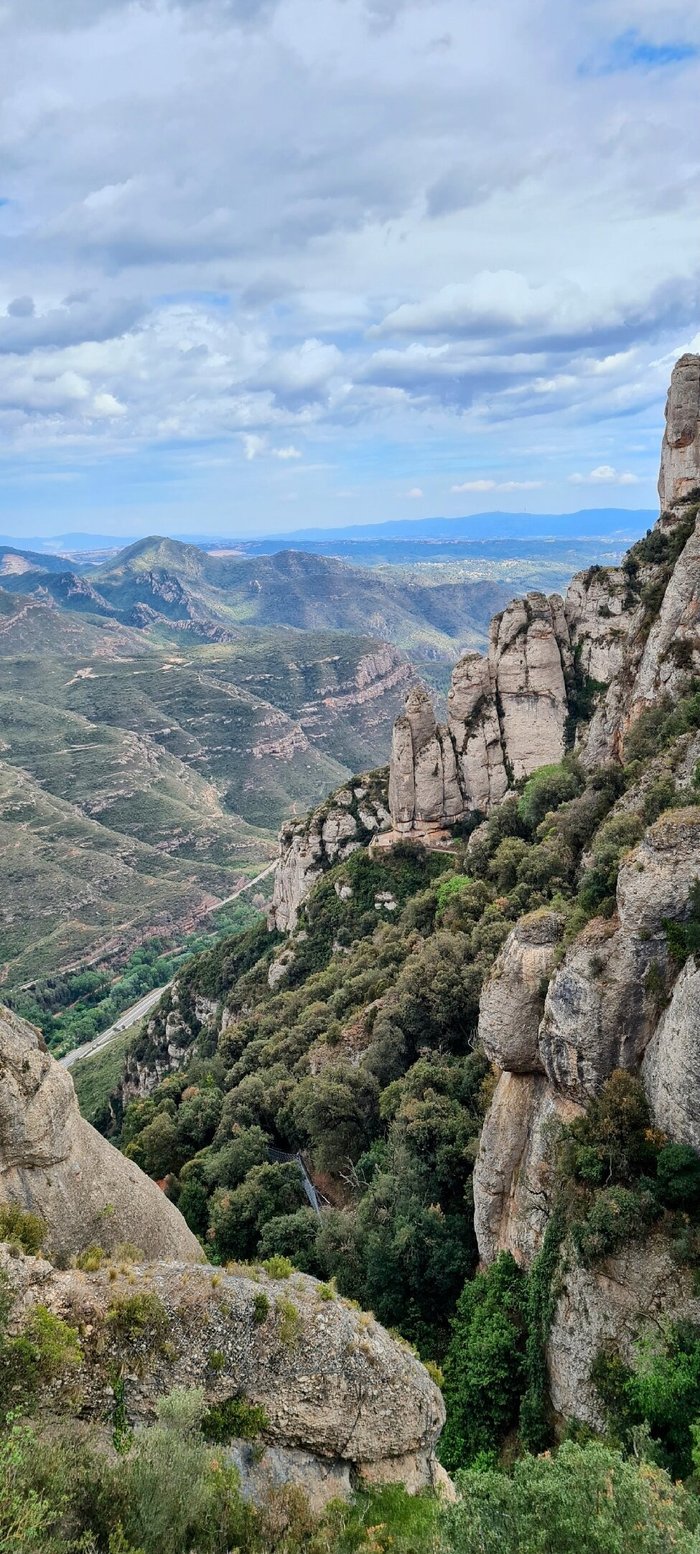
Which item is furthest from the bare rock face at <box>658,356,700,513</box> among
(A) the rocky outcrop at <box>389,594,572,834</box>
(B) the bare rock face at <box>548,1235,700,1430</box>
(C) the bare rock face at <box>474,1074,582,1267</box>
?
(B) the bare rock face at <box>548,1235,700,1430</box>

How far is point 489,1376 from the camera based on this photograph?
21.7 meters

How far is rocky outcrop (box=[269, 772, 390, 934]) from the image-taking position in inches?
3118

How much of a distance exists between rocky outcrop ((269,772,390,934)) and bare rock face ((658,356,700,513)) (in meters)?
36.6

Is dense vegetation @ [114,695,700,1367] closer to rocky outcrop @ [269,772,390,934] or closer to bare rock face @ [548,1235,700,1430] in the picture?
bare rock face @ [548,1235,700,1430]

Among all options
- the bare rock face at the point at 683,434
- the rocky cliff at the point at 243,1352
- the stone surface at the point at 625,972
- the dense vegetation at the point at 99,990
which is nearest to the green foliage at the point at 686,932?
the stone surface at the point at 625,972

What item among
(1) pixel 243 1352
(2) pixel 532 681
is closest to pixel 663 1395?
(1) pixel 243 1352

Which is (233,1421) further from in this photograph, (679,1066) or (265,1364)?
(679,1066)

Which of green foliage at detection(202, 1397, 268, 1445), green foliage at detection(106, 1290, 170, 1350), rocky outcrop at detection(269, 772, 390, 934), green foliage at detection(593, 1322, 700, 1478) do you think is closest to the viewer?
green foliage at detection(202, 1397, 268, 1445)

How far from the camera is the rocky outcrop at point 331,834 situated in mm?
79188

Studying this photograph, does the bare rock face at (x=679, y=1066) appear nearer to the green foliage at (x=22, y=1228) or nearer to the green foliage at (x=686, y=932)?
the green foliage at (x=686, y=932)

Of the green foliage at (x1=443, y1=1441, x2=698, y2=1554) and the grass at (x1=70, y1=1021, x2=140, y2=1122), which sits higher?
the green foliage at (x1=443, y1=1441, x2=698, y2=1554)

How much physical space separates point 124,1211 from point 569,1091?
11.8 m

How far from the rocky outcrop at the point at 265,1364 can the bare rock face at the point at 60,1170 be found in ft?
9.11

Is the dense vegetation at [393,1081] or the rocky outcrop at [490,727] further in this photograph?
the rocky outcrop at [490,727]
